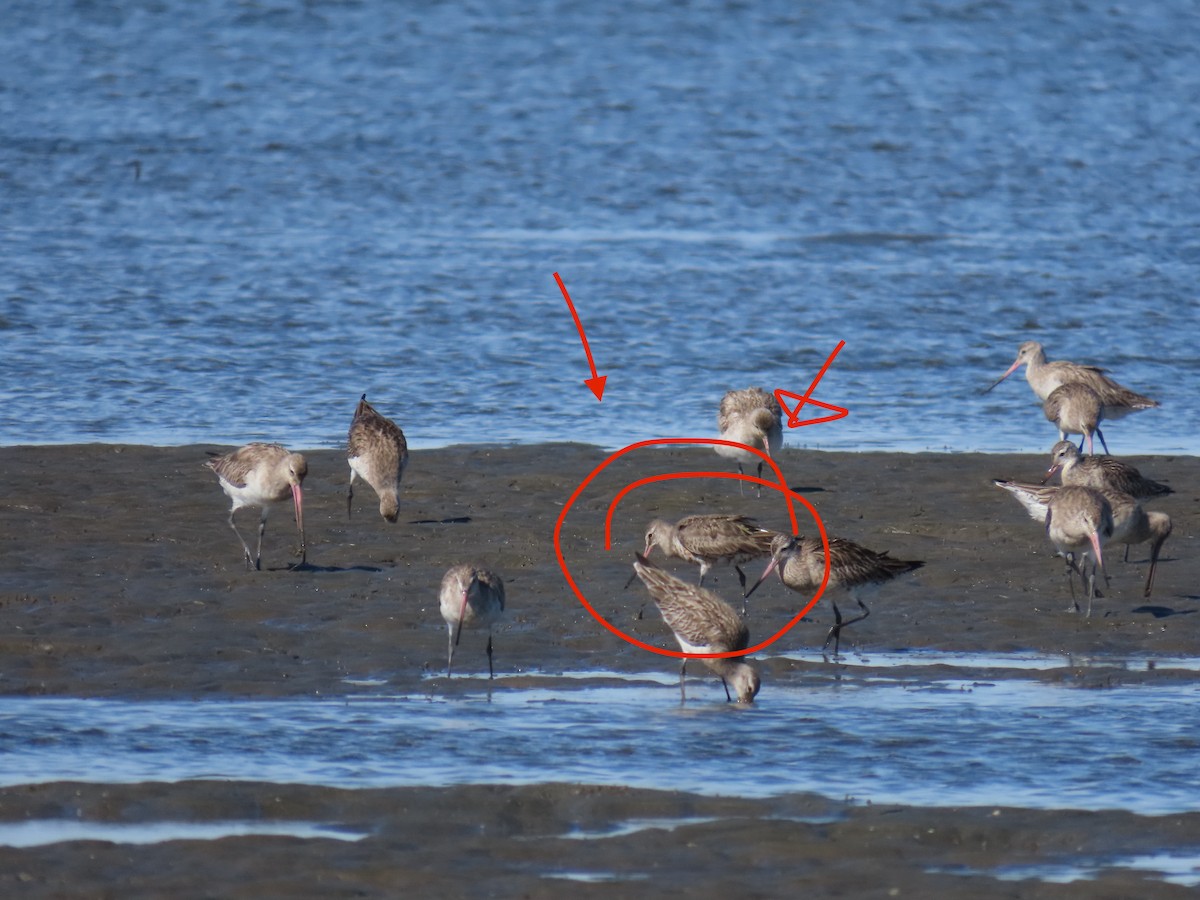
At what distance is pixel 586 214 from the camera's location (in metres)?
31.5

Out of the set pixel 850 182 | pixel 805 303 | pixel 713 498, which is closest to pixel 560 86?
pixel 850 182

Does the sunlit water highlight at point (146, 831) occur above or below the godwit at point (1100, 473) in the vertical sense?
below

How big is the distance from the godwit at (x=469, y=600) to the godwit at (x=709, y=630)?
1.02 metres

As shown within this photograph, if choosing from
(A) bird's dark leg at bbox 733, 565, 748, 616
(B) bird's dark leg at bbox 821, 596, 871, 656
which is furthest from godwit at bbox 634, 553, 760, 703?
(A) bird's dark leg at bbox 733, 565, 748, 616

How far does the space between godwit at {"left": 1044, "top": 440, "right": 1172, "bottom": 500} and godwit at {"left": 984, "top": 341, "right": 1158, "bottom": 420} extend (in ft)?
9.80

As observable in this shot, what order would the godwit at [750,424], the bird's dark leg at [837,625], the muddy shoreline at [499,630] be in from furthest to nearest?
the godwit at [750,424] < the bird's dark leg at [837,625] < the muddy shoreline at [499,630]

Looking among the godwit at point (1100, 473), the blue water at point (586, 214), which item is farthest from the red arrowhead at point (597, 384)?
the godwit at point (1100, 473)

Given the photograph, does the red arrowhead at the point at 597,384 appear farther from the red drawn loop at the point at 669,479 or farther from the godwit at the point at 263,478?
the godwit at the point at 263,478

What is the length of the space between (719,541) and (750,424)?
3.59m

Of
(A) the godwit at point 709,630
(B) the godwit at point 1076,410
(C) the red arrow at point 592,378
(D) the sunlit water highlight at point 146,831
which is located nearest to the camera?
(D) the sunlit water highlight at point 146,831

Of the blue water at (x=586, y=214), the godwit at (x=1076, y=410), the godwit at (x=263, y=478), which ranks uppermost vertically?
the blue water at (x=586, y=214)

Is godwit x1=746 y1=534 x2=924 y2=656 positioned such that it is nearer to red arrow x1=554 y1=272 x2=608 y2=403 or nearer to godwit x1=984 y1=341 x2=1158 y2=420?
godwit x1=984 y1=341 x2=1158 y2=420

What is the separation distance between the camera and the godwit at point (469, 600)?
1115cm

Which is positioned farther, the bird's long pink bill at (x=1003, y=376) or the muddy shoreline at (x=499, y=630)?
the bird's long pink bill at (x=1003, y=376)
